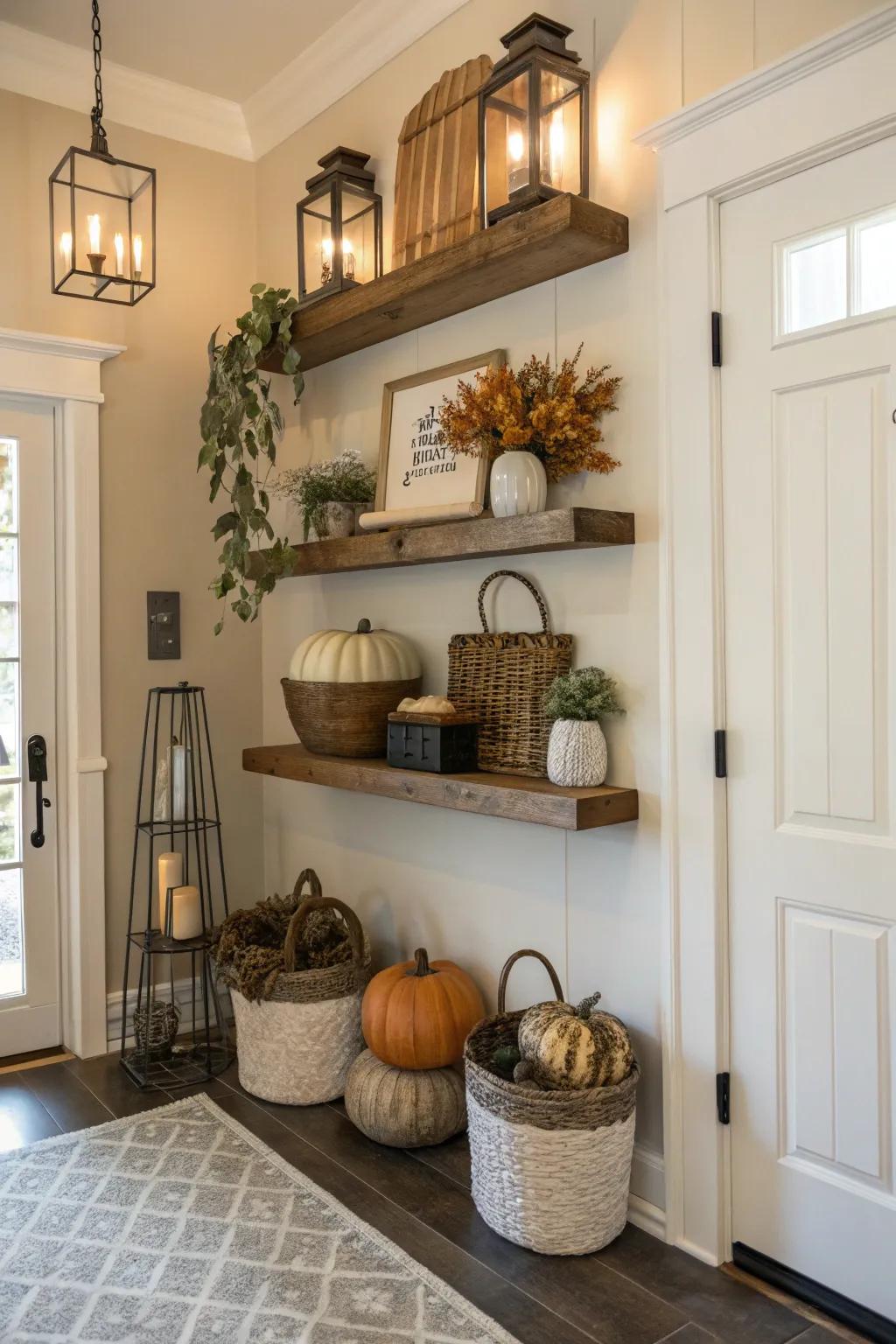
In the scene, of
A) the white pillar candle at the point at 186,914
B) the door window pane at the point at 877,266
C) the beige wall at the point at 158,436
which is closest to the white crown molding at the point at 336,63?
the beige wall at the point at 158,436

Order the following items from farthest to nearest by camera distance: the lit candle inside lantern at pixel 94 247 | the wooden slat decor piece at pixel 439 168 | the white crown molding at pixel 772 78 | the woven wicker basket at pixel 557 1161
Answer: the lit candle inside lantern at pixel 94 247, the wooden slat decor piece at pixel 439 168, the woven wicker basket at pixel 557 1161, the white crown molding at pixel 772 78

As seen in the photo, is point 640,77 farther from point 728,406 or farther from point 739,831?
point 739,831

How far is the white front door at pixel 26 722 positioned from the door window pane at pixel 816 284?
2.24 m

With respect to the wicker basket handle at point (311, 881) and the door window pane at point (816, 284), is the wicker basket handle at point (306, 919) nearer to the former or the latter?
the wicker basket handle at point (311, 881)

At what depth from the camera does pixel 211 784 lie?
3434mm

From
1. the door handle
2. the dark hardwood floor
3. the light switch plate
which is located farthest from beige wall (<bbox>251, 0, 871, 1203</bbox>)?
the door handle

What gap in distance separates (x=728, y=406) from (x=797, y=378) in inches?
6.1

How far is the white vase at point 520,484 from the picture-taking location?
7.47 ft

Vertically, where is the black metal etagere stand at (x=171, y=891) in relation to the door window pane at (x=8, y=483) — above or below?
below

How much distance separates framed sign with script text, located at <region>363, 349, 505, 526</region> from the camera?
255 centimetres

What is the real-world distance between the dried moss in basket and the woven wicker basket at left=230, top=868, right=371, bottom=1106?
0.04 m

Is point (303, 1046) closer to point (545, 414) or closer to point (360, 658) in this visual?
point (360, 658)

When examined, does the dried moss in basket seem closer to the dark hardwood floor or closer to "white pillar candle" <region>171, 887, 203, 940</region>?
"white pillar candle" <region>171, 887, 203, 940</region>

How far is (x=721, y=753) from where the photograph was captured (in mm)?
2062
